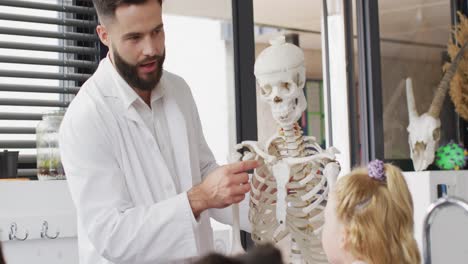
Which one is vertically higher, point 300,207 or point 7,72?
point 7,72

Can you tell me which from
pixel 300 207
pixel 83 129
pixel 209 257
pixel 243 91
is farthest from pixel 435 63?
pixel 209 257

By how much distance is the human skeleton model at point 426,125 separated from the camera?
433 centimetres

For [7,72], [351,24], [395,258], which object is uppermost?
Result: [351,24]

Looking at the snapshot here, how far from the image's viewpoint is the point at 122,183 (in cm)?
210

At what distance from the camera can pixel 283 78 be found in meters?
2.18

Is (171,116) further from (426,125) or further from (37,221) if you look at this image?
(426,125)

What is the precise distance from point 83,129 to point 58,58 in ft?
3.81

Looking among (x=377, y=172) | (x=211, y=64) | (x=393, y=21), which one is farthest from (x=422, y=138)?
(x=377, y=172)

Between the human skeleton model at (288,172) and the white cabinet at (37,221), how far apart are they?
35.2 inches

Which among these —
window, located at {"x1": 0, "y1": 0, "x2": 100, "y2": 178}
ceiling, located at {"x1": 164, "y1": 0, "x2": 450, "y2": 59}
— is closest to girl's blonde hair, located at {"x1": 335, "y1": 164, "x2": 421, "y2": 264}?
window, located at {"x1": 0, "y1": 0, "x2": 100, "y2": 178}

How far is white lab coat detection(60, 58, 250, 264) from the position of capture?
203 centimetres

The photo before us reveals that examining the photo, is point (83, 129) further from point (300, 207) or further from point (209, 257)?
point (209, 257)

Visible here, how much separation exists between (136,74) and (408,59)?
2884 millimetres

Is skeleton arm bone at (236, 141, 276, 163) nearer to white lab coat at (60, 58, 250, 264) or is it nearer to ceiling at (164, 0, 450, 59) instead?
white lab coat at (60, 58, 250, 264)
